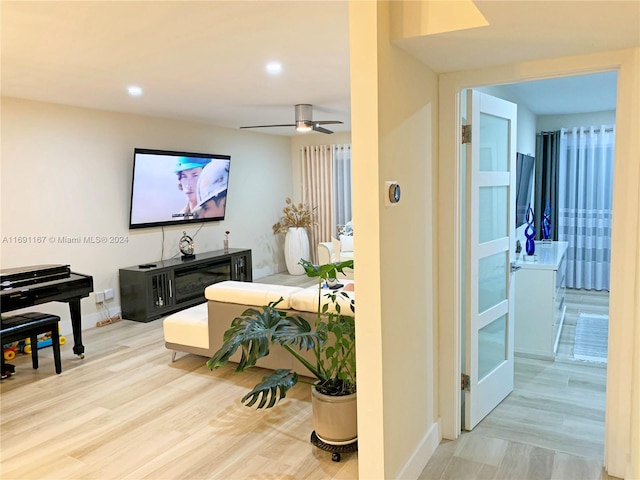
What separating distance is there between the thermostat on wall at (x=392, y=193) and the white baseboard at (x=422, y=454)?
1.25m

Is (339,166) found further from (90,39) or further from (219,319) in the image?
(90,39)

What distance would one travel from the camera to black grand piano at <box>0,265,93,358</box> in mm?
3609

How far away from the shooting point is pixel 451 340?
261 centimetres

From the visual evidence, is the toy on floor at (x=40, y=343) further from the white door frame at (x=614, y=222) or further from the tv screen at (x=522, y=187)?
the tv screen at (x=522, y=187)

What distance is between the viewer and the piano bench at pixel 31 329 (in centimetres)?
349

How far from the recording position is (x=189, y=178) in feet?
20.6

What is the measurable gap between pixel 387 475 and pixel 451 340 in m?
0.85

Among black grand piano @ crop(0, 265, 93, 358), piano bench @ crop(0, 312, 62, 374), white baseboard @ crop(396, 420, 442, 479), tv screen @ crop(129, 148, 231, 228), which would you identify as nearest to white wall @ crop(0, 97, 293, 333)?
tv screen @ crop(129, 148, 231, 228)

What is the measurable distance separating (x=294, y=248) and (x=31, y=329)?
183 inches

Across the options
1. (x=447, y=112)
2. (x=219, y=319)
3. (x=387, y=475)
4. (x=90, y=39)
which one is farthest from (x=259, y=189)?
(x=387, y=475)

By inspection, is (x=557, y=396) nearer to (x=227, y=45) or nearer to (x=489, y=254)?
(x=489, y=254)

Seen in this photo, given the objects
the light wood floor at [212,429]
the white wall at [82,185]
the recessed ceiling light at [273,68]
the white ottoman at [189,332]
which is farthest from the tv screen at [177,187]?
the recessed ceiling light at [273,68]

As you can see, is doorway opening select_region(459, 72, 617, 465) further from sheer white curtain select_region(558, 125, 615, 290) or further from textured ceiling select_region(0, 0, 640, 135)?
sheer white curtain select_region(558, 125, 615, 290)

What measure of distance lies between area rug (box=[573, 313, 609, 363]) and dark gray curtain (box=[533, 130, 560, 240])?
1779 mm
